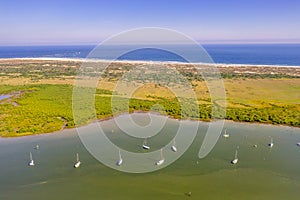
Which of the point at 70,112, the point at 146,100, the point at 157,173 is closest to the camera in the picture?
the point at 157,173

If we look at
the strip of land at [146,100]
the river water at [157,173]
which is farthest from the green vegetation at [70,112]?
the river water at [157,173]

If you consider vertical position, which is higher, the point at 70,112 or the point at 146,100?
the point at 146,100

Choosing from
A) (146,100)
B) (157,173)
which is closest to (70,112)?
(146,100)

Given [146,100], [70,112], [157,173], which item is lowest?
[157,173]

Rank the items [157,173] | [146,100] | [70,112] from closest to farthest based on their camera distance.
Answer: [157,173]
[70,112]
[146,100]

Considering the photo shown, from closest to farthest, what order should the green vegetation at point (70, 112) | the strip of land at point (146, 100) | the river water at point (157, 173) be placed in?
the river water at point (157, 173)
the green vegetation at point (70, 112)
the strip of land at point (146, 100)

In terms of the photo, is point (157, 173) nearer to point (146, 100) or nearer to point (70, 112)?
point (70, 112)

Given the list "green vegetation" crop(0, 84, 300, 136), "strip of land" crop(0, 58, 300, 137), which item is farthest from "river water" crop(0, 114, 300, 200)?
"strip of land" crop(0, 58, 300, 137)

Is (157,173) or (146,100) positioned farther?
(146,100)

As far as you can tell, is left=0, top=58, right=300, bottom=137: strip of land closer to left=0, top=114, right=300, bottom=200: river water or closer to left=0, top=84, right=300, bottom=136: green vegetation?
left=0, top=84, right=300, bottom=136: green vegetation

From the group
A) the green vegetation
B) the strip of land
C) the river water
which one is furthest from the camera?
the strip of land

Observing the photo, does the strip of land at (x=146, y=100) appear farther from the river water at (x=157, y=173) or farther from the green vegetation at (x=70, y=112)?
the river water at (x=157, y=173)

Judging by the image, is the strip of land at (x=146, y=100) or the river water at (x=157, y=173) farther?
the strip of land at (x=146, y=100)
